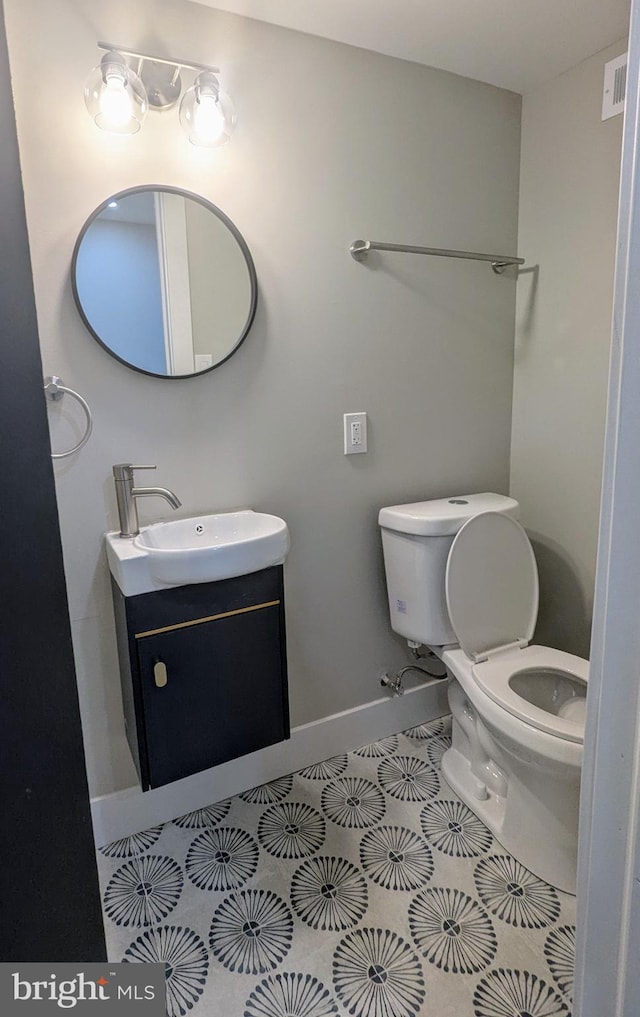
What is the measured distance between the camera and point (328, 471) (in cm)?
188

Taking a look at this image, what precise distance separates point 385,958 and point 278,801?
586 mm

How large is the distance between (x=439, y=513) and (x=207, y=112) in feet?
4.12

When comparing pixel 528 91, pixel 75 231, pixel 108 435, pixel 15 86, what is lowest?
pixel 108 435

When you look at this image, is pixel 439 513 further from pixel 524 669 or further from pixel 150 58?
pixel 150 58

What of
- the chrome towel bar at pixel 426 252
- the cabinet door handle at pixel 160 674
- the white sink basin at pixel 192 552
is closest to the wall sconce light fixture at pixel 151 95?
the chrome towel bar at pixel 426 252

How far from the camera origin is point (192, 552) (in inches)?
53.0

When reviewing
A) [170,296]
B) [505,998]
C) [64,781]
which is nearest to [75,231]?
[170,296]

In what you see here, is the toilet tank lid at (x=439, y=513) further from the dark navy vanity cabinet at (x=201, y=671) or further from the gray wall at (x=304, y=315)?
the dark navy vanity cabinet at (x=201, y=671)

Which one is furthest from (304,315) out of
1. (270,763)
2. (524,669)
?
(270,763)

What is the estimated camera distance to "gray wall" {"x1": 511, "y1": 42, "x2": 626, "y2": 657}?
71.2 inches

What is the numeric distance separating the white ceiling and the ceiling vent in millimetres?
68

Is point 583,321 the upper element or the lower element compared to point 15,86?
lower

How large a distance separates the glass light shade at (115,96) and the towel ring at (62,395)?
618 millimetres

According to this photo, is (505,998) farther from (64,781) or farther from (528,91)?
→ (528,91)
